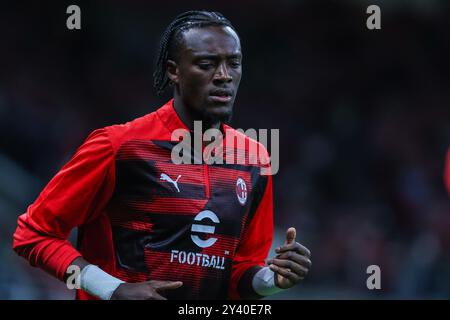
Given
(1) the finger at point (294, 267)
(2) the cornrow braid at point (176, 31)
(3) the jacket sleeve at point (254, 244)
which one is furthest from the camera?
(3) the jacket sleeve at point (254, 244)

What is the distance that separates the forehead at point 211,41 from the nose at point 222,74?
69 mm

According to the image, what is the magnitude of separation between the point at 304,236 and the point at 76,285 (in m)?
6.28

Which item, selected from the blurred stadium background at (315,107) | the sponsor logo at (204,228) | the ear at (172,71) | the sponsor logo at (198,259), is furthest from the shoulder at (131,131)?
Result: the blurred stadium background at (315,107)

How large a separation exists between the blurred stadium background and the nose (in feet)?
14.3

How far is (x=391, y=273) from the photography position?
9953 mm

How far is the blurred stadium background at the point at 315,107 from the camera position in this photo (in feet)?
32.3

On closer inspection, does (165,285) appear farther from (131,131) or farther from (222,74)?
(222,74)

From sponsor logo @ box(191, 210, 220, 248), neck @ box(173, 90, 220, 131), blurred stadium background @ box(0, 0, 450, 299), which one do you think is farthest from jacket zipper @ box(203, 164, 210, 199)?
blurred stadium background @ box(0, 0, 450, 299)

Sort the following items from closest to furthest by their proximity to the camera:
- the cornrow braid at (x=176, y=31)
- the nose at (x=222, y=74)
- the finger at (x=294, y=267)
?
the finger at (x=294, y=267), the nose at (x=222, y=74), the cornrow braid at (x=176, y=31)

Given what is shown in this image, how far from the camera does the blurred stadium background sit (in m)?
9.84

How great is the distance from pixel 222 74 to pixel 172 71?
34 centimetres

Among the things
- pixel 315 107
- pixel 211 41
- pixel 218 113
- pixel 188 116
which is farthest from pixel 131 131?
pixel 315 107

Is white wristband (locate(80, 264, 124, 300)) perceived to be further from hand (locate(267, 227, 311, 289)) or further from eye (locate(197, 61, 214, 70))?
eye (locate(197, 61, 214, 70))

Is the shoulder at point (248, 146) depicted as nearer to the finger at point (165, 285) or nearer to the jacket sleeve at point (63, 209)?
the jacket sleeve at point (63, 209)
